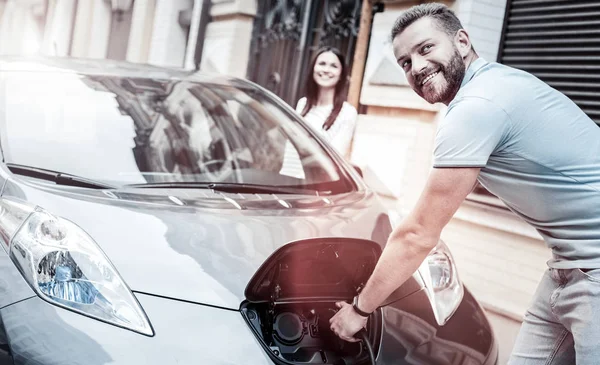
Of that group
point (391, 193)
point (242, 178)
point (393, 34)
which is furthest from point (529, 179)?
point (391, 193)

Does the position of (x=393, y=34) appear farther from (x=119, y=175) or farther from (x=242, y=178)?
(x=242, y=178)

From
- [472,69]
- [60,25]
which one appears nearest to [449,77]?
[472,69]

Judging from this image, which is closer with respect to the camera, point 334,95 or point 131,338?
point 131,338

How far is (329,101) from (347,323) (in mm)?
3186

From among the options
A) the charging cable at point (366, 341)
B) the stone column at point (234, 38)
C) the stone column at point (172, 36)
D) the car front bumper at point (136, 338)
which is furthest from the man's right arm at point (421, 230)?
the stone column at point (172, 36)

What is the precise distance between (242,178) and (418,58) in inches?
63.7

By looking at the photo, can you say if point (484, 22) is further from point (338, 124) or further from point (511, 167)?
point (511, 167)

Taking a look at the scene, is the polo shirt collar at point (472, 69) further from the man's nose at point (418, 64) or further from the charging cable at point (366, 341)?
the charging cable at point (366, 341)

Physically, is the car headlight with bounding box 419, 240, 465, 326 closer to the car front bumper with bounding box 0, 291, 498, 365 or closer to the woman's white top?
the car front bumper with bounding box 0, 291, 498, 365

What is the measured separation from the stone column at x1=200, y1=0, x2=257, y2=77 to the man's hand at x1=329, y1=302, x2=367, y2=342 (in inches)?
306

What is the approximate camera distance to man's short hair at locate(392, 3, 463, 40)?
7.32 feet

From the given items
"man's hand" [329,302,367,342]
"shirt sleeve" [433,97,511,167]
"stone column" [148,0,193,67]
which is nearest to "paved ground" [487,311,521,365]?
"man's hand" [329,302,367,342]

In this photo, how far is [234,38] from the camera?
9.96 m

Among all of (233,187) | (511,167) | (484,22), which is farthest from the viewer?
(484,22)
